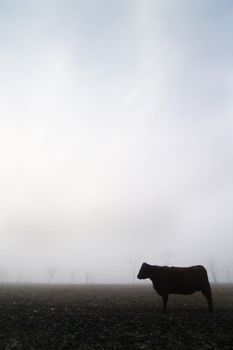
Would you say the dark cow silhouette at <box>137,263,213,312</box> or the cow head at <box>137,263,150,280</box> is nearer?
the dark cow silhouette at <box>137,263,213,312</box>

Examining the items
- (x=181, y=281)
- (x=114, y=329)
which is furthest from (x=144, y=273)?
(x=114, y=329)

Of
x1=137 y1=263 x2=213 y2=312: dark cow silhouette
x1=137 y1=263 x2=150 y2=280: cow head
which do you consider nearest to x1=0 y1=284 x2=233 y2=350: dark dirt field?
x1=137 y1=263 x2=213 y2=312: dark cow silhouette

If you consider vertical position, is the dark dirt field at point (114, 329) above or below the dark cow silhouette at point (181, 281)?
below

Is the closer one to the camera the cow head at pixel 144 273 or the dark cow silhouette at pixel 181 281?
the dark cow silhouette at pixel 181 281

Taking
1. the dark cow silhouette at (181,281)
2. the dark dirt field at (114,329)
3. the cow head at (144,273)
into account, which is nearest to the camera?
the dark dirt field at (114,329)

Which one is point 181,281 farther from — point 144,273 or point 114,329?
point 114,329

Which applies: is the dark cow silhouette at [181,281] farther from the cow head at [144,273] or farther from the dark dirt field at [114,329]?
the dark dirt field at [114,329]

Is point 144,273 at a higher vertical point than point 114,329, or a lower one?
higher

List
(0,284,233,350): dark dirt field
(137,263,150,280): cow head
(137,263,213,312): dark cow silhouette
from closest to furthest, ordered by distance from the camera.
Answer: (0,284,233,350): dark dirt field
(137,263,213,312): dark cow silhouette
(137,263,150,280): cow head

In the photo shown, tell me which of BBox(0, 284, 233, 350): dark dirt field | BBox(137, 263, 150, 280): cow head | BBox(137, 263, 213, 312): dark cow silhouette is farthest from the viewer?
BBox(137, 263, 150, 280): cow head

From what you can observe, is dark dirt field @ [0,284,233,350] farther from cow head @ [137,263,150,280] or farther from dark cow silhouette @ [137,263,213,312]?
cow head @ [137,263,150,280]

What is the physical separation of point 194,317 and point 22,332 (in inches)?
343

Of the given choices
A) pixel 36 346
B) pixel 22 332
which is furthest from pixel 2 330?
pixel 36 346

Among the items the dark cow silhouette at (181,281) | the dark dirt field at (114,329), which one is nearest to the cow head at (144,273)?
the dark cow silhouette at (181,281)
